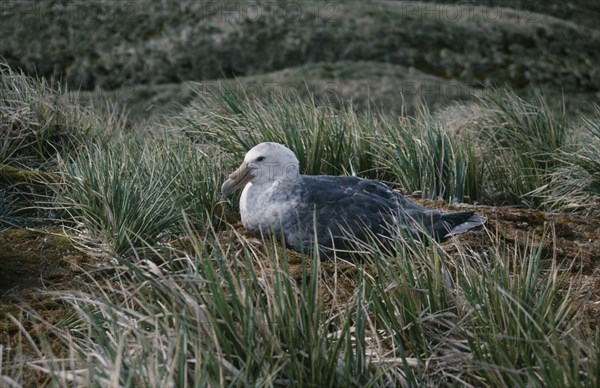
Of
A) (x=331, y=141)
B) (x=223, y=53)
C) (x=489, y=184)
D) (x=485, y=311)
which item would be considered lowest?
(x=223, y=53)

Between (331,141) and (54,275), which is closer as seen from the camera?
(54,275)

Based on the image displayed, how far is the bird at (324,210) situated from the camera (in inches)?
172

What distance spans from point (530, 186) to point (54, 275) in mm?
4066

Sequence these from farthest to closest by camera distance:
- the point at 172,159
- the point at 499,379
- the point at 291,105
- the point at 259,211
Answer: the point at 291,105
the point at 172,159
the point at 259,211
the point at 499,379

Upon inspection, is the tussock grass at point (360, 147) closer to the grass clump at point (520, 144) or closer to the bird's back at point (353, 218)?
the grass clump at point (520, 144)

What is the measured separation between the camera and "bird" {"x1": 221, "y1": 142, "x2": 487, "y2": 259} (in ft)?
14.3

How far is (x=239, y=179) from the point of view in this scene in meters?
4.82

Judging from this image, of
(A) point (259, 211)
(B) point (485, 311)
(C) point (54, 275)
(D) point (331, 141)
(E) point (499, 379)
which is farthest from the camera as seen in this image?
(D) point (331, 141)

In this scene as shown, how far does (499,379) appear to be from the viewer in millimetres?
3004

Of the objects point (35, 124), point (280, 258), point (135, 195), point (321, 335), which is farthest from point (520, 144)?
point (321, 335)

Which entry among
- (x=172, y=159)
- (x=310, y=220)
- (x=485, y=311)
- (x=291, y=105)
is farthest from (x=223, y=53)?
(x=485, y=311)

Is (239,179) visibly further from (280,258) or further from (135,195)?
(280,258)

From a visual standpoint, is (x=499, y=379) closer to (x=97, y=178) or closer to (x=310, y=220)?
(x=310, y=220)

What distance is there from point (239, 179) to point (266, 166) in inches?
7.5
